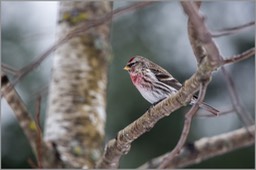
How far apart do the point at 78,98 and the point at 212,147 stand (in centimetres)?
49

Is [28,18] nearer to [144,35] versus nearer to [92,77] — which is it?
[144,35]

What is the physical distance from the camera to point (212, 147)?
4.83 ft

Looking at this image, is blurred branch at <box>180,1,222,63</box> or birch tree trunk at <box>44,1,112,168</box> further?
birch tree trunk at <box>44,1,112,168</box>

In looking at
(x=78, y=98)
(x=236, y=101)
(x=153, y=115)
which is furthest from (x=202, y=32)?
(x=78, y=98)

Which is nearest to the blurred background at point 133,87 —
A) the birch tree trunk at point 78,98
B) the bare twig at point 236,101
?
the birch tree trunk at point 78,98

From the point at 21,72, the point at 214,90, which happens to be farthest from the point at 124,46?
the point at 21,72

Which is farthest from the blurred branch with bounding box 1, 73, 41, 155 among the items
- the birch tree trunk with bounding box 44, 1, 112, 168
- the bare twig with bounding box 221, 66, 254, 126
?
the bare twig with bounding box 221, 66, 254, 126

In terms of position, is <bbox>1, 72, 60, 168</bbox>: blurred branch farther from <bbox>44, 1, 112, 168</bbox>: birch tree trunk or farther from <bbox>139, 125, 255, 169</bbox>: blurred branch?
<bbox>139, 125, 255, 169</bbox>: blurred branch

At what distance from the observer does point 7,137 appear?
3.13 metres

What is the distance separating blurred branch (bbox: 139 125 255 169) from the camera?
1.42 meters

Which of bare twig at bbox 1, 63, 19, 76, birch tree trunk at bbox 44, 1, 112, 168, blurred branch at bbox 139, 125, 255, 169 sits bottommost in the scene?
blurred branch at bbox 139, 125, 255, 169

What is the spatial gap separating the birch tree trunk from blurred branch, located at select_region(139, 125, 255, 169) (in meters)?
0.25

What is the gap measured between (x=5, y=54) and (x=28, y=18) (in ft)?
0.94

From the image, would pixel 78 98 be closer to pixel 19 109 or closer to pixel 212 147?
pixel 19 109
